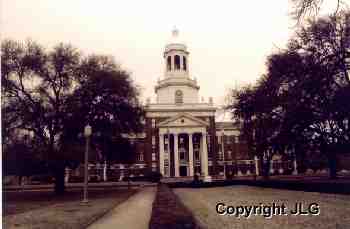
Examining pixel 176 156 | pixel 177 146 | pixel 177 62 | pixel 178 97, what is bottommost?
pixel 176 156

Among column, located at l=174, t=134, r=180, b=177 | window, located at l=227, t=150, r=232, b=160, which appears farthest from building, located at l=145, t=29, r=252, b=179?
window, located at l=227, t=150, r=232, b=160

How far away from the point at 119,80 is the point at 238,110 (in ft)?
53.5

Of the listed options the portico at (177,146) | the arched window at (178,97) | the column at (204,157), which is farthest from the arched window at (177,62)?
the column at (204,157)

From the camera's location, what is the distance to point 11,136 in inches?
1019

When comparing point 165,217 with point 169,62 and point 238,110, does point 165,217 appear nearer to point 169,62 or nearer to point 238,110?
point 238,110

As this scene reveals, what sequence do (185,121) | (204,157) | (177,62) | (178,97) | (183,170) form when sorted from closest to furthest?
(204,157) → (185,121) → (177,62) → (183,170) → (178,97)

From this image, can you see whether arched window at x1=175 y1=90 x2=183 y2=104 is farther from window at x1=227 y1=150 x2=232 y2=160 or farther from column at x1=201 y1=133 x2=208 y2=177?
window at x1=227 y1=150 x2=232 y2=160

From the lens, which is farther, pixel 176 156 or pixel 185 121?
pixel 185 121

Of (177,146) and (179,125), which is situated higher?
(179,125)

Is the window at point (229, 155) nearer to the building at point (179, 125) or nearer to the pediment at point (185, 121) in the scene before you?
the building at point (179, 125)

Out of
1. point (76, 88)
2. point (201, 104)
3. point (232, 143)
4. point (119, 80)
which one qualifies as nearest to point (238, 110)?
point (119, 80)

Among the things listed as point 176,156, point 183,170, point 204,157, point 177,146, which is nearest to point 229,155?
point 204,157

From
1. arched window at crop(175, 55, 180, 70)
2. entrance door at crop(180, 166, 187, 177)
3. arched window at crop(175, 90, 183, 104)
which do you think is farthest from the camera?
arched window at crop(175, 90, 183, 104)

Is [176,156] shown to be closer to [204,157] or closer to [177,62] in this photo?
[204,157]
